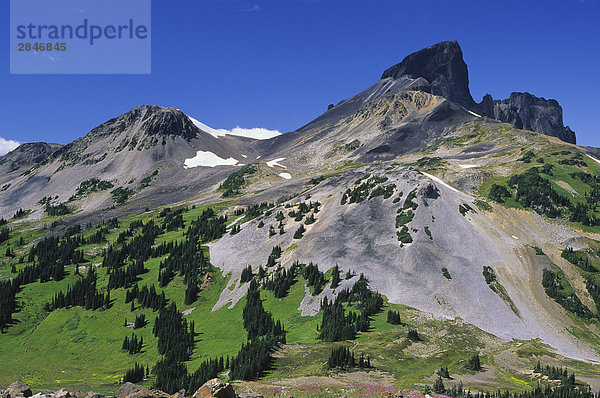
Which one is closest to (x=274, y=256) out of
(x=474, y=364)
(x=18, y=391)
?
(x=474, y=364)

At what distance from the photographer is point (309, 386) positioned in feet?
123

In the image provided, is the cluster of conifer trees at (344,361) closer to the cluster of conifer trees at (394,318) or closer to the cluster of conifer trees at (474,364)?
the cluster of conifer trees at (474,364)

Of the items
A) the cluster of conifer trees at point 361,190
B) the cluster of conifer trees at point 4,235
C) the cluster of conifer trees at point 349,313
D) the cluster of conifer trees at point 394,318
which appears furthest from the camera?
the cluster of conifer trees at point 4,235

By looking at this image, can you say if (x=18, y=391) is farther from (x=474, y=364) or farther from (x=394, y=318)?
(x=394, y=318)

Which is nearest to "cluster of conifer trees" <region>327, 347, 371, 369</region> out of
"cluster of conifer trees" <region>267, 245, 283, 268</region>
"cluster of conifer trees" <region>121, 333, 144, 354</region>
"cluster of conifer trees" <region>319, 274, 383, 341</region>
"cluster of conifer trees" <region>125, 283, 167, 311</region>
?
"cluster of conifer trees" <region>319, 274, 383, 341</region>

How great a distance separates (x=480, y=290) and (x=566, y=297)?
16.5 meters

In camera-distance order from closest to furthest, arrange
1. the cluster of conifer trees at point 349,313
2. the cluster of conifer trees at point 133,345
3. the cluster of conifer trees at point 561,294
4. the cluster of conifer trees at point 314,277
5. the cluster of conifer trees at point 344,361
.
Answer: the cluster of conifer trees at point 344,361
the cluster of conifer trees at point 349,313
the cluster of conifer trees at point 133,345
the cluster of conifer trees at point 561,294
the cluster of conifer trees at point 314,277

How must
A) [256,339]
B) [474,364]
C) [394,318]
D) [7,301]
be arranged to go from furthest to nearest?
[7,301], [394,318], [256,339], [474,364]

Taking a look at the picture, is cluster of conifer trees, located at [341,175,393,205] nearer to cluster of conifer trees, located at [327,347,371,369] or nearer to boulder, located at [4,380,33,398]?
cluster of conifer trees, located at [327,347,371,369]

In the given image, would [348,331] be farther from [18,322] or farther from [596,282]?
[18,322]

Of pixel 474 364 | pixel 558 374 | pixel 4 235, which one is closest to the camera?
pixel 558 374

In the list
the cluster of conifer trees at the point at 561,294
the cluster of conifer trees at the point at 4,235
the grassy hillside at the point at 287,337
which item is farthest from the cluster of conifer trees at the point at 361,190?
the cluster of conifer trees at the point at 4,235

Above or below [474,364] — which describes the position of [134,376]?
below

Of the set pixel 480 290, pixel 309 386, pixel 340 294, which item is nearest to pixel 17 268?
pixel 340 294
